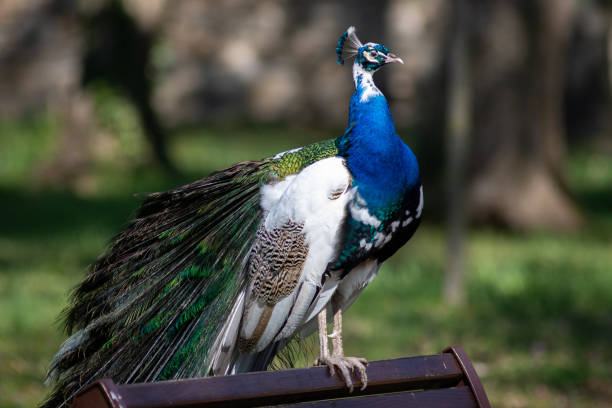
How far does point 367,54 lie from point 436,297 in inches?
165

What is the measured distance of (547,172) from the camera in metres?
9.55

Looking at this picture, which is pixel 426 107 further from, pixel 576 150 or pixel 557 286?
pixel 576 150

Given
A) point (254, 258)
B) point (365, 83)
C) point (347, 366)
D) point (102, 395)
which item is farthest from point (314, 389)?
point (365, 83)

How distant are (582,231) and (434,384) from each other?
700 centimetres

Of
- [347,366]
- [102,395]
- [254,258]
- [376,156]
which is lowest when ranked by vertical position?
[347,366]

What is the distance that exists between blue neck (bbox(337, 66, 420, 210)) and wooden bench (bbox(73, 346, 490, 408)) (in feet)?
1.80

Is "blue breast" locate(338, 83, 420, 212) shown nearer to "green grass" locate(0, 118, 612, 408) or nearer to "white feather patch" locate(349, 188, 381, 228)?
"white feather patch" locate(349, 188, 381, 228)

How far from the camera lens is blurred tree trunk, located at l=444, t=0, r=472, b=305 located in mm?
6668

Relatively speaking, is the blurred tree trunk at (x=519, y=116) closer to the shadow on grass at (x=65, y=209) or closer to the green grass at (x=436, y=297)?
the green grass at (x=436, y=297)

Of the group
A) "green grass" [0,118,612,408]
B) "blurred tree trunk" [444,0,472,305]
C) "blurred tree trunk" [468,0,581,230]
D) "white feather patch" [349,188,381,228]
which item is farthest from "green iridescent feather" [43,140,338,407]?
"blurred tree trunk" [468,0,581,230]

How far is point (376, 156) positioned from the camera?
2.89 metres

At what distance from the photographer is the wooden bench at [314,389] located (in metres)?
2.33

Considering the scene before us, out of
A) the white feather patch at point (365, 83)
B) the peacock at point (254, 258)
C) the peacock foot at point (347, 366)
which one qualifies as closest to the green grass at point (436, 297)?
the peacock at point (254, 258)

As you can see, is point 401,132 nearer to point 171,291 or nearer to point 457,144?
point 457,144
